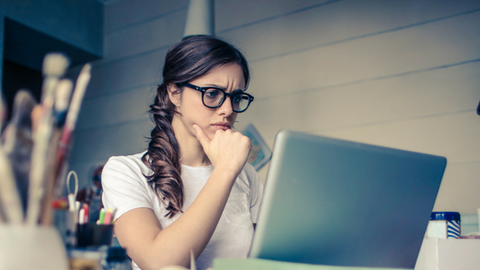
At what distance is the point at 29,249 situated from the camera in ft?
1.04

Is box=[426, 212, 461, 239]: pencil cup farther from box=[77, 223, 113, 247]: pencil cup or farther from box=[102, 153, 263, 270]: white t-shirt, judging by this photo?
box=[77, 223, 113, 247]: pencil cup

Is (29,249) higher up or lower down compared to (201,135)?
lower down

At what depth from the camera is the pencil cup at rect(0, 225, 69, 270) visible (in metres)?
0.31

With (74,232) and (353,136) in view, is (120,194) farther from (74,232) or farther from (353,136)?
(353,136)

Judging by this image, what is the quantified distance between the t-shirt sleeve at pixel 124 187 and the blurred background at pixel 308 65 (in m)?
1.37

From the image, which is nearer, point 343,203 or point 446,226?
point 343,203

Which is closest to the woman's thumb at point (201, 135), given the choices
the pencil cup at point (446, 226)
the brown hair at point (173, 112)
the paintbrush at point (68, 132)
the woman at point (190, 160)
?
the woman at point (190, 160)

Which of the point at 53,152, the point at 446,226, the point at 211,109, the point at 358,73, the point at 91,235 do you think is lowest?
the point at 446,226

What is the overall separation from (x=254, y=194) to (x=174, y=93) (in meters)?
0.47

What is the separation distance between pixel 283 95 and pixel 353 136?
52cm

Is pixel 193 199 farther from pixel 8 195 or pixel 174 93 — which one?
pixel 8 195

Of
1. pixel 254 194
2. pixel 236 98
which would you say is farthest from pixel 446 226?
pixel 236 98

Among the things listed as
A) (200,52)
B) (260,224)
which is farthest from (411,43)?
(260,224)

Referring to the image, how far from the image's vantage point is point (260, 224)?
527 millimetres
